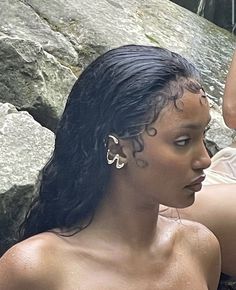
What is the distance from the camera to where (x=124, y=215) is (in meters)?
2.07

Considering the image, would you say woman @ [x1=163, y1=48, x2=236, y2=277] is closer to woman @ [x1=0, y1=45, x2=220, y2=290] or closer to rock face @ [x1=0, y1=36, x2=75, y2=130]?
woman @ [x1=0, y1=45, x2=220, y2=290]

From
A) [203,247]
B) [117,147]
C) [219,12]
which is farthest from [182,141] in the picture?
[219,12]

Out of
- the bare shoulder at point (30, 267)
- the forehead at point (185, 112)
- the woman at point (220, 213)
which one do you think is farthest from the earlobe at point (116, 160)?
the woman at point (220, 213)

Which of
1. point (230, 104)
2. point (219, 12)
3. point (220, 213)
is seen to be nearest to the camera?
point (220, 213)

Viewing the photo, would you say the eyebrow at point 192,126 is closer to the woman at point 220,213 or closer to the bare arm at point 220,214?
the woman at point 220,213

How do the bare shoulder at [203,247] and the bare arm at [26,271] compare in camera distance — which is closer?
the bare arm at [26,271]

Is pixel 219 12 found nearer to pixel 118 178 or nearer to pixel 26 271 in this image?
pixel 118 178

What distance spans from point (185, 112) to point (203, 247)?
1.37 ft

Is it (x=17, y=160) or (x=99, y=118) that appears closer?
(x=99, y=118)

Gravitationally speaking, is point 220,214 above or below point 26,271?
below

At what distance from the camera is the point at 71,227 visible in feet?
6.83

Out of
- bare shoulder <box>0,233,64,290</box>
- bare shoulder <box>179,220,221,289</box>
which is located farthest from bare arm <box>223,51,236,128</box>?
bare shoulder <box>0,233,64,290</box>

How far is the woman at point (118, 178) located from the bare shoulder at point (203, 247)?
0.09 metres

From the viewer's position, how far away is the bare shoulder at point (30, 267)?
1966mm
